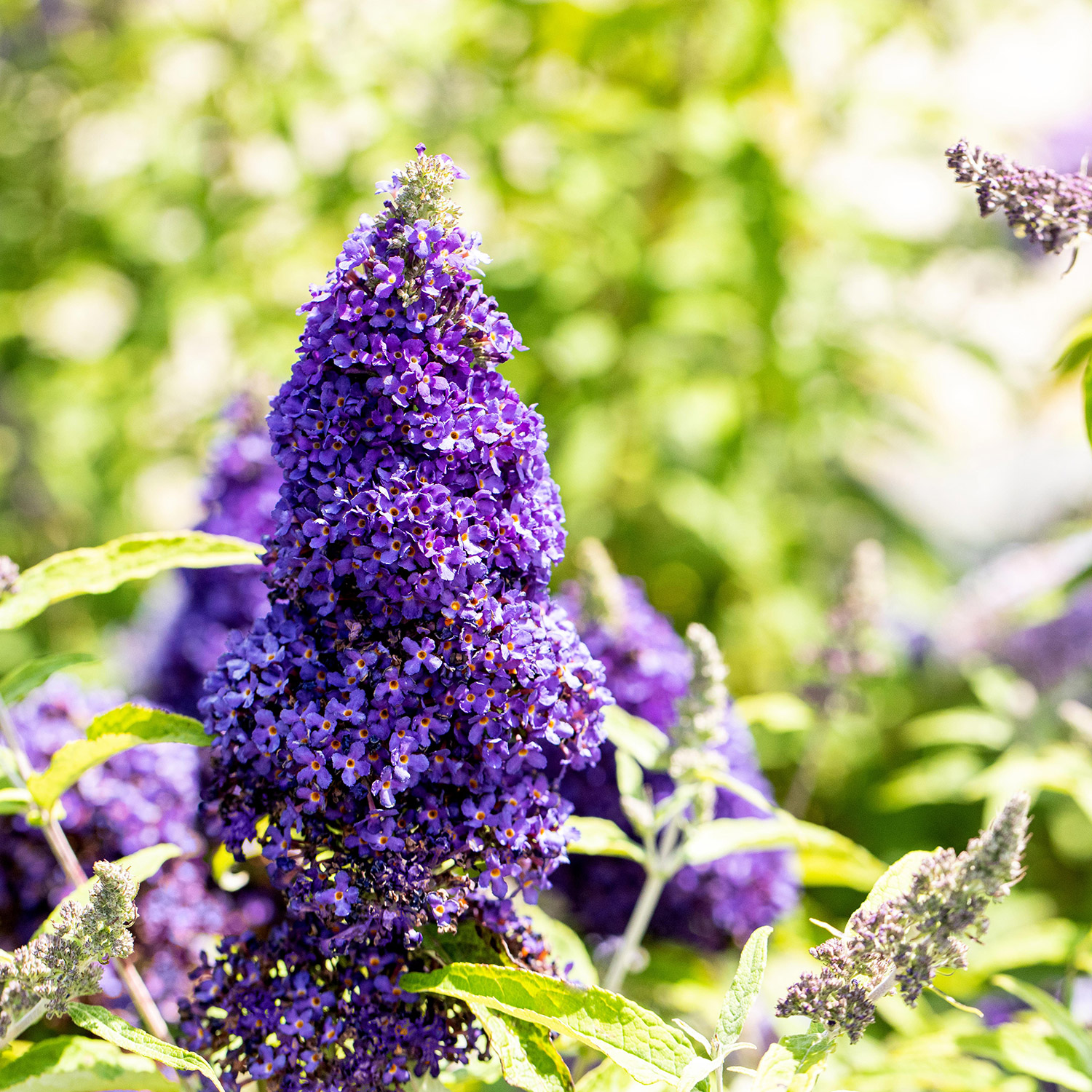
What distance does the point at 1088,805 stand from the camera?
2148 millimetres

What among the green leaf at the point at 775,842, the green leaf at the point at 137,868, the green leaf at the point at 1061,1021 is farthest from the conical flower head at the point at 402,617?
the green leaf at the point at 1061,1021

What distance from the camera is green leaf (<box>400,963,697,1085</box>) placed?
4.34 ft

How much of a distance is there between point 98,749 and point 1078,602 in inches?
118

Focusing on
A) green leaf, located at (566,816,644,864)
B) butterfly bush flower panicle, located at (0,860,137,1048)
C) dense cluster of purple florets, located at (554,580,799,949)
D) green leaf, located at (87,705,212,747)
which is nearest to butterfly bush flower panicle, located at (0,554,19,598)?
green leaf, located at (87,705,212,747)

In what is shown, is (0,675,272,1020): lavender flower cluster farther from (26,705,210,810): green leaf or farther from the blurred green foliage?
the blurred green foliage

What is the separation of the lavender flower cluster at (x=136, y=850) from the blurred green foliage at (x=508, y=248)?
5.57 ft

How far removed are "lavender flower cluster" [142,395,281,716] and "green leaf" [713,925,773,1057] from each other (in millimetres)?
1371

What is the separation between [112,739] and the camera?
1.49 m

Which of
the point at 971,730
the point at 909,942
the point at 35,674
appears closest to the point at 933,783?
the point at 971,730

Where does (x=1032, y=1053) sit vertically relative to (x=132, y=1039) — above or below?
below

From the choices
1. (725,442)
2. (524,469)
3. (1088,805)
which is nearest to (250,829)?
(524,469)

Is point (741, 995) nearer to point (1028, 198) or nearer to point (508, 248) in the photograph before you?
point (1028, 198)

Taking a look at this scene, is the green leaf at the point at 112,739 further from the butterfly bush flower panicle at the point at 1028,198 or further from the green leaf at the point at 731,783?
the butterfly bush flower panicle at the point at 1028,198

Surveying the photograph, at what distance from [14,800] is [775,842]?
1.32 m
